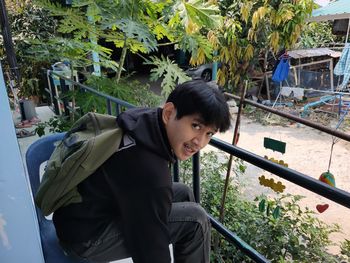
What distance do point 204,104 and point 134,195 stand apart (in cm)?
34

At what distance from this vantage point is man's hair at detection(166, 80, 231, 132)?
93cm

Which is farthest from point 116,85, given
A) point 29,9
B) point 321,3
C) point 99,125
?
point 321,3

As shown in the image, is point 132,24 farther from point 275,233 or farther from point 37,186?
point 275,233

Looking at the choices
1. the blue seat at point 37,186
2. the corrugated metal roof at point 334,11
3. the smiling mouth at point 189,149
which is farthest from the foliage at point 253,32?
the smiling mouth at point 189,149

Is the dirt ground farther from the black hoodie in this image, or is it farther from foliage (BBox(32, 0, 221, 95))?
the black hoodie

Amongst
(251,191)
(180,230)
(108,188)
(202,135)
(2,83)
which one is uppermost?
(2,83)

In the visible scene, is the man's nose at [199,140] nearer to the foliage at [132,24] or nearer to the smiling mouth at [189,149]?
the smiling mouth at [189,149]

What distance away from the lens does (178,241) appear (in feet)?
3.68

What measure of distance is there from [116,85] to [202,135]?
196 cm

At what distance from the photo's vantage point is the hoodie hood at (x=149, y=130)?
3.06 feet

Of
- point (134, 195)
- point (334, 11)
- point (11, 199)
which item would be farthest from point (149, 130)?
point (334, 11)

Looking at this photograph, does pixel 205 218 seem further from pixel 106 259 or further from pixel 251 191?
pixel 251 191

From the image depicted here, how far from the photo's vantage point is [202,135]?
0.98 metres

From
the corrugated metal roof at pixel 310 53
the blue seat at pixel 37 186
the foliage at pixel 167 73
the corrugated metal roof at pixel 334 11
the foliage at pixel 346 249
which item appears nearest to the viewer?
the blue seat at pixel 37 186
